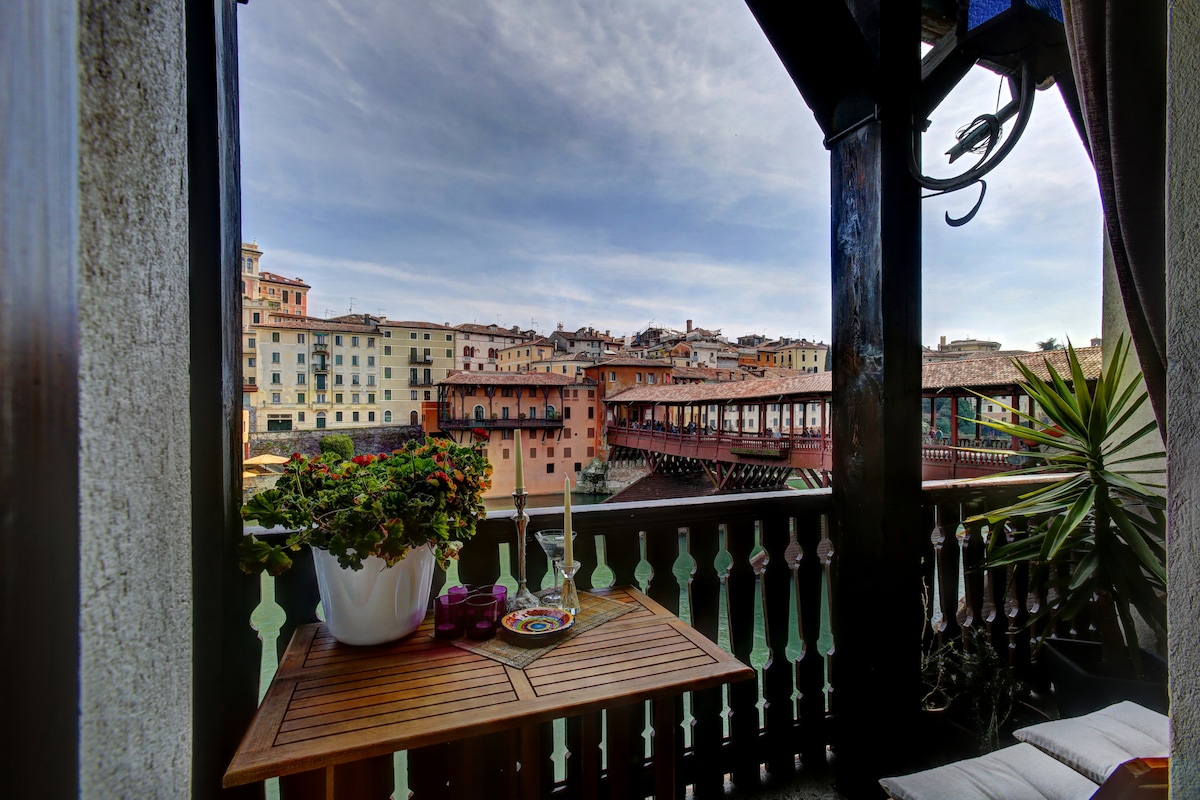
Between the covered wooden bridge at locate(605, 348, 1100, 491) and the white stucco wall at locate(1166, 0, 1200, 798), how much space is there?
7142 millimetres

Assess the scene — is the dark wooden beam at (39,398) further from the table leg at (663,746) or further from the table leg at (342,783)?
the table leg at (663,746)

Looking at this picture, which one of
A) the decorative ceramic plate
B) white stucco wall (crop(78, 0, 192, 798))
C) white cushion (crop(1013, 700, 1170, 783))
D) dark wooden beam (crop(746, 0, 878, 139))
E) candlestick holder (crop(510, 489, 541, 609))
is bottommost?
white cushion (crop(1013, 700, 1170, 783))

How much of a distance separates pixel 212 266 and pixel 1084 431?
249 centimetres

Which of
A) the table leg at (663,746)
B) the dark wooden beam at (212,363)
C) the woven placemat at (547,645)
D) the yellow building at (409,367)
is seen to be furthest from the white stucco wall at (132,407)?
the yellow building at (409,367)

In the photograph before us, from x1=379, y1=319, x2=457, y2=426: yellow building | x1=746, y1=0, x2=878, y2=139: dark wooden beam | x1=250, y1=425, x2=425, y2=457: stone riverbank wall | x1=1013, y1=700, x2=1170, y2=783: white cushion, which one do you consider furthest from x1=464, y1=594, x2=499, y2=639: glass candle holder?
x1=379, y1=319, x2=457, y2=426: yellow building

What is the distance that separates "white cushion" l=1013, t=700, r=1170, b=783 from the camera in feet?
3.68

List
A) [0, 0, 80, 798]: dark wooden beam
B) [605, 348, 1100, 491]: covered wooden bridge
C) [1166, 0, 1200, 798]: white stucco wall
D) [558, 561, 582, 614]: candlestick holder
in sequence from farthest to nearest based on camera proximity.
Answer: [605, 348, 1100, 491]: covered wooden bridge, [558, 561, 582, 614]: candlestick holder, [1166, 0, 1200, 798]: white stucco wall, [0, 0, 80, 798]: dark wooden beam

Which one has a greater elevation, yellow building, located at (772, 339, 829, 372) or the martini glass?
yellow building, located at (772, 339, 829, 372)

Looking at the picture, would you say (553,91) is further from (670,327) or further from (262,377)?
(670,327)

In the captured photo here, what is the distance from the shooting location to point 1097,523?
5.25 feet

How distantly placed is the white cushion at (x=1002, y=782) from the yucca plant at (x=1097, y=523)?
58 centimetres

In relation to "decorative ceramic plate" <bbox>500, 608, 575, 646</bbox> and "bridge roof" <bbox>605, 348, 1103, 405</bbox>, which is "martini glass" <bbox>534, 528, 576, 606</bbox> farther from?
"bridge roof" <bbox>605, 348, 1103, 405</bbox>

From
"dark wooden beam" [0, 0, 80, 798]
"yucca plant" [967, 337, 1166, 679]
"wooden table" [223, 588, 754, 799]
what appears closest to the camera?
"dark wooden beam" [0, 0, 80, 798]

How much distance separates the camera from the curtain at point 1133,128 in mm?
984
